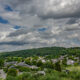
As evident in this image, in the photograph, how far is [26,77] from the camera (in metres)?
20.4

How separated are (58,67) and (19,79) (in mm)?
24279

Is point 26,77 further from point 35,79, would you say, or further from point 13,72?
point 13,72

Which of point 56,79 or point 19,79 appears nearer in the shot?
point 56,79

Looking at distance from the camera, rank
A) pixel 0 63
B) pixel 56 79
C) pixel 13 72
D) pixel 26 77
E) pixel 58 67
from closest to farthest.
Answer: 1. pixel 56 79
2. pixel 26 77
3. pixel 13 72
4. pixel 58 67
5. pixel 0 63

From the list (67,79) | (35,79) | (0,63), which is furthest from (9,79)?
(0,63)

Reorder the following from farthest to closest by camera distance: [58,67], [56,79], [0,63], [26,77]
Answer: [0,63] < [58,67] < [26,77] < [56,79]

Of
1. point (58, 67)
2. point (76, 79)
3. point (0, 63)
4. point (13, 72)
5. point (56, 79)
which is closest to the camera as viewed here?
point (56, 79)

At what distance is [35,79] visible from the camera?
1903cm

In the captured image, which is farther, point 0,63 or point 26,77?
point 0,63

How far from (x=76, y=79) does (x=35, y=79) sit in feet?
18.5

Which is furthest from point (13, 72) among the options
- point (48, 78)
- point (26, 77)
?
point (48, 78)

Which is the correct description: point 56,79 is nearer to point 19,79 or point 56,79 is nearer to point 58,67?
point 19,79

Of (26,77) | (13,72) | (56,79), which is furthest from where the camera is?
(13,72)

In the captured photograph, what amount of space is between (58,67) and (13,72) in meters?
14.7
